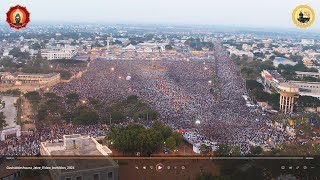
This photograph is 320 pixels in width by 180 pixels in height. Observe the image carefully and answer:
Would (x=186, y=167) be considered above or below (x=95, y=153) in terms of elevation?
below

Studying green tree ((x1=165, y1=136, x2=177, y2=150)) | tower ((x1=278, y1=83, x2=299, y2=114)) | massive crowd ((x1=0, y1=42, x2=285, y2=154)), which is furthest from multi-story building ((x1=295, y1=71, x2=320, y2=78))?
green tree ((x1=165, y1=136, x2=177, y2=150))

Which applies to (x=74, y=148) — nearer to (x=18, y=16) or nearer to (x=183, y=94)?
(x=18, y=16)

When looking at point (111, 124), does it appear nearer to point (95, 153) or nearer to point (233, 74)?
point (95, 153)

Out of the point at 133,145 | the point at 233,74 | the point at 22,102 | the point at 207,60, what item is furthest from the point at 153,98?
the point at 207,60

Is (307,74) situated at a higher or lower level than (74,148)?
lower

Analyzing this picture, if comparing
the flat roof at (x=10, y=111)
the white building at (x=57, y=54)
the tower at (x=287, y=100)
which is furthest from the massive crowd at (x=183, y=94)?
the white building at (x=57, y=54)

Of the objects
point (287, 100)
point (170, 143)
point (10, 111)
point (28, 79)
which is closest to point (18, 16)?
point (170, 143)
